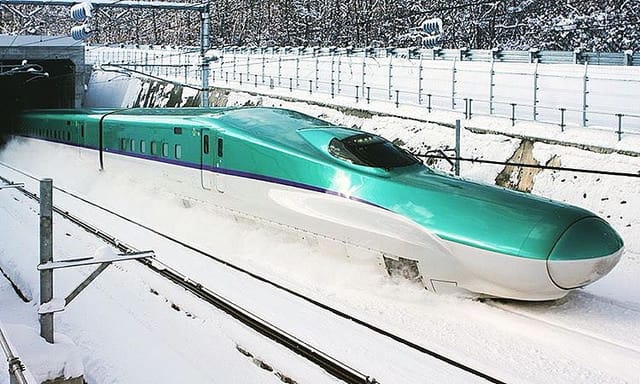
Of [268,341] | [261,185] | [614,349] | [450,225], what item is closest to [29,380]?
[268,341]

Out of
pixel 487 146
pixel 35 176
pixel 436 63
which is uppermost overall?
pixel 436 63

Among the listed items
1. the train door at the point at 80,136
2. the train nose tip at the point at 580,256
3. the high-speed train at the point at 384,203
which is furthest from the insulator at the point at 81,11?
the train nose tip at the point at 580,256

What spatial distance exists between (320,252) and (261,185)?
5.86 feet

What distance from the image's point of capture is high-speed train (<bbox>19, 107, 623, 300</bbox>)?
790 cm

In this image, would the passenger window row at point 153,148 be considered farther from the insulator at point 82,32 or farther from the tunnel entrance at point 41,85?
the tunnel entrance at point 41,85

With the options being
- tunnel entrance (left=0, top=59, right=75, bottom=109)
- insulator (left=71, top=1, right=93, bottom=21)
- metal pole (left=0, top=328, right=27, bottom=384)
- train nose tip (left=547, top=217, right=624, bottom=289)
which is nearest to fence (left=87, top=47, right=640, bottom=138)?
insulator (left=71, top=1, right=93, bottom=21)

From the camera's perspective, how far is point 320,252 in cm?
1044

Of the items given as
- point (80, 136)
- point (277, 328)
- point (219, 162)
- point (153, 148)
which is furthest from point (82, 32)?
point (277, 328)

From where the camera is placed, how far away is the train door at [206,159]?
13.1 m

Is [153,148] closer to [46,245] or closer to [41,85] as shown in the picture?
[46,245]

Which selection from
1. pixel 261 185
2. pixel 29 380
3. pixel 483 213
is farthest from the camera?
pixel 261 185

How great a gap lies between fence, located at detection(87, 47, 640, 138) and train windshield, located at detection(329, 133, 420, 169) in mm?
6338

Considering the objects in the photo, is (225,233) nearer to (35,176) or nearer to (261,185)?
(261,185)

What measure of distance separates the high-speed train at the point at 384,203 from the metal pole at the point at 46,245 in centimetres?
436
